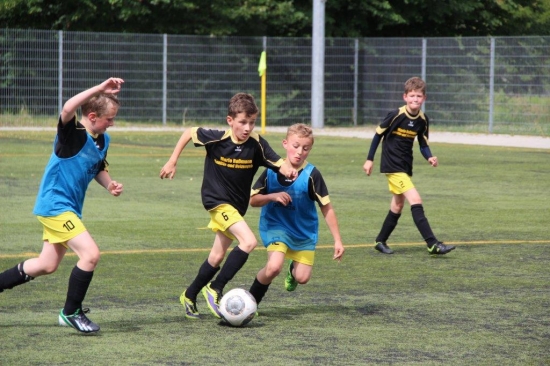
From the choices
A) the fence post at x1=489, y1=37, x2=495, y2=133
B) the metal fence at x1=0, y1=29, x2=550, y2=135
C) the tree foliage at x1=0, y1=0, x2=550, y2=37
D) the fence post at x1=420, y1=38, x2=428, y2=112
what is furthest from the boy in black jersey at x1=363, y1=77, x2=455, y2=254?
the tree foliage at x1=0, y1=0, x2=550, y2=37

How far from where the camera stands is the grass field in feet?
20.3

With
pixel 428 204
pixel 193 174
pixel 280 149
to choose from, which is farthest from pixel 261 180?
pixel 280 149

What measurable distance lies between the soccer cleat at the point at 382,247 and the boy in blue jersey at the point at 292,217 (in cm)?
261

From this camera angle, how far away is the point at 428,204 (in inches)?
545

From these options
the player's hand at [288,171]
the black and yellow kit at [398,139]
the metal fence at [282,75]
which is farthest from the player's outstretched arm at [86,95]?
the metal fence at [282,75]

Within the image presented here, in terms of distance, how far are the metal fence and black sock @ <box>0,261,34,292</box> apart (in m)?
21.3

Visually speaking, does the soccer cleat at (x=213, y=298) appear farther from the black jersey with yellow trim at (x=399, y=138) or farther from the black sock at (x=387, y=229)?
the black jersey with yellow trim at (x=399, y=138)

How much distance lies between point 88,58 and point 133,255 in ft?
65.9

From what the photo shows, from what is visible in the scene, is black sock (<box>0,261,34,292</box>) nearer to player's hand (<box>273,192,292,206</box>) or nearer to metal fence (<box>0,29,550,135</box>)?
player's hand (<box>273,192,292,206</box>)

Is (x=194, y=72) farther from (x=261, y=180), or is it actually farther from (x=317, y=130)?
(x=261, y=180)

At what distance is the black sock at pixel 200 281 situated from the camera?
7.24 metres

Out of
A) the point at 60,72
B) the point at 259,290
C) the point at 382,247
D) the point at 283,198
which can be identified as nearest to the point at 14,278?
the point at 259,290

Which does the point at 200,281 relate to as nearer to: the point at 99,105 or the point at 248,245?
the point at 248,245

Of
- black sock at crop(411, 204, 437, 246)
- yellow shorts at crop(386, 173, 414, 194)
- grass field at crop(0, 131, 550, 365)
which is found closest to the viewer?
grass field at crop(0, 131, 550, 365)
